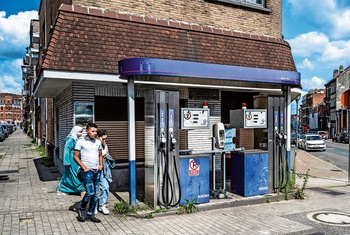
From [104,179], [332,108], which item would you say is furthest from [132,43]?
[332,108]

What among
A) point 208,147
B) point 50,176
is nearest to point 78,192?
point 50,176

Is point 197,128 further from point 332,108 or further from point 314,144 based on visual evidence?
point 332,108

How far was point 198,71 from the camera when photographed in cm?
688

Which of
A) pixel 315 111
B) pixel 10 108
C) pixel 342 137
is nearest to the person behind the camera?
pixel 342 137

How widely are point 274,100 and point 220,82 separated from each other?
1497 millimetres

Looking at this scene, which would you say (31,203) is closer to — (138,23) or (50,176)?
(50,176)

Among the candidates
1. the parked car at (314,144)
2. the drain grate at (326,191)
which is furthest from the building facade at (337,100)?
the drain grate at (326,191)

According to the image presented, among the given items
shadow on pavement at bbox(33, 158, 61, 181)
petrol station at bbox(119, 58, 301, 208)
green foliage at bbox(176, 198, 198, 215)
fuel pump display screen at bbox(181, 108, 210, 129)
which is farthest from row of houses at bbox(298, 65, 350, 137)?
green foliage at bbox(176, 198, 198, 215)

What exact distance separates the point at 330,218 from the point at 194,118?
338 cm

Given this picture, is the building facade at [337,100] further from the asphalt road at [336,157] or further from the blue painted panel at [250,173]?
the blue painted panel at [250,173]

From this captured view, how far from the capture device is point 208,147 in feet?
33.2

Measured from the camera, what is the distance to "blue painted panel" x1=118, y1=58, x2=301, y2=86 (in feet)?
20.9

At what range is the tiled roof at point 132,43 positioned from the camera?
7676 millimetres

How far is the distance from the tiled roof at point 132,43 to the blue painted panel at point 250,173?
3068 millimetres
